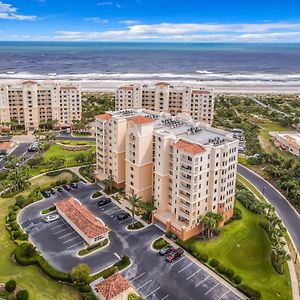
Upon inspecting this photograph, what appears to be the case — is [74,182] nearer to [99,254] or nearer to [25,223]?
[25,223]

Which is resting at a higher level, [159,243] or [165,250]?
[159,243]

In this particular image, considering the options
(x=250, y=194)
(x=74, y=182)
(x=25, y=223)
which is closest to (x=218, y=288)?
(x=250, y=194)

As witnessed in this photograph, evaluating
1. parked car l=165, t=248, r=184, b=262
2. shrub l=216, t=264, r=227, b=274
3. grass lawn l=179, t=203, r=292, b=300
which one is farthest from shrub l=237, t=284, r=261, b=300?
parked car l=165, t=248, r=184, b=262

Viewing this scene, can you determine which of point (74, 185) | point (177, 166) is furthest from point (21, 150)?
point (177, 166)

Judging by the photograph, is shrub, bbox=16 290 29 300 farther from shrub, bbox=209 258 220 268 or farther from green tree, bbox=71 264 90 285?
shrub, bbox=209 258 220 268

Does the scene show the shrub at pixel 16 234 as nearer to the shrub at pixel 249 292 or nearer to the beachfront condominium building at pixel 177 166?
the beachfront condominium building at pixel 177 166

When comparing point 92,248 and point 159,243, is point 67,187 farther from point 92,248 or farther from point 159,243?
point 159,243

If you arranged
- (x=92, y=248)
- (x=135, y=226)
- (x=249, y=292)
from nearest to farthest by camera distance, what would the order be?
1. (x=249, y=292)
2. (x=92, y=248)
3. (x=135, y=226)
